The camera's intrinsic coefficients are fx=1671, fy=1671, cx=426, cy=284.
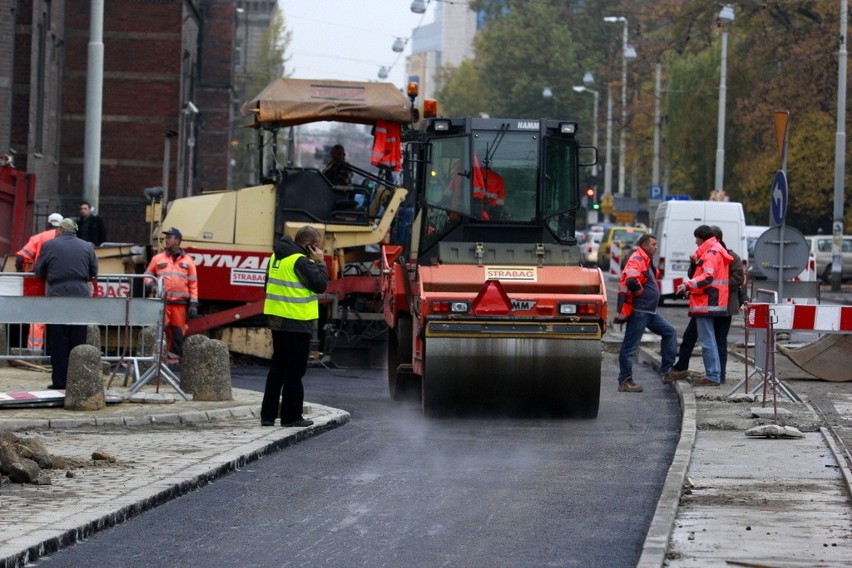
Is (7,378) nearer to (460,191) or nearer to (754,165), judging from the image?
(460,191)

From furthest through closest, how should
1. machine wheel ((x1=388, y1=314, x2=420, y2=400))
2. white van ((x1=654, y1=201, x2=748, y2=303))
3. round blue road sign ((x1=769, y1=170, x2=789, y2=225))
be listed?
white van ((x1=654, y1=201, x2=748, y2=303)) < round blue road sign ((x1=769, y1=170, x2=789, y2=225)) < machine wheel ((x1=388, y1=314, x2=420, y2=400))

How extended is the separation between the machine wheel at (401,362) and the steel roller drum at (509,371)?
1168 mm

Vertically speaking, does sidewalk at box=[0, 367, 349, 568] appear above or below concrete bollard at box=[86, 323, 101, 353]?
below

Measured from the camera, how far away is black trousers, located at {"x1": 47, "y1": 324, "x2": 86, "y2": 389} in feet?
50.0

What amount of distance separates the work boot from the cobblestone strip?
409cm

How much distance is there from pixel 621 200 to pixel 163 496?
6093cm

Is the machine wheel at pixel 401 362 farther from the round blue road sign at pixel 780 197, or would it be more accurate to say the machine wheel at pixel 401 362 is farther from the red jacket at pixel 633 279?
the round blue road sign at pixel 780 197

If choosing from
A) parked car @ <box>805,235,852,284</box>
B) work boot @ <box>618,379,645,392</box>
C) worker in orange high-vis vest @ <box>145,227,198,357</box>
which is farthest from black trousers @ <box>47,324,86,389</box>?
parked car @ <box>805,235,852,284</box>

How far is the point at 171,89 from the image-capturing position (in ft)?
132

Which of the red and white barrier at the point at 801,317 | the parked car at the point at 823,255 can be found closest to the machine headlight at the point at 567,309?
the red and white barrier at the point at 801,317

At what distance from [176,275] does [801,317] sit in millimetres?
6899

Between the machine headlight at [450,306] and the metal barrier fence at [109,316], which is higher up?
the machine headlight at [450,306]

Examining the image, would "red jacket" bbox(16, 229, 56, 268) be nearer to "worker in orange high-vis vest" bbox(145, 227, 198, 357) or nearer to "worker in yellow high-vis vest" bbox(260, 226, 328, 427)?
"worker in orange high-vis vest" bbox(145, 227, 198, 357)

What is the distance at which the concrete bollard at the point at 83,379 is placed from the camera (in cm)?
1377
